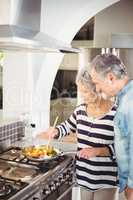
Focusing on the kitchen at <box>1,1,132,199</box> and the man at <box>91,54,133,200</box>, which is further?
the kitchen at <box>1,1,132,199</box>

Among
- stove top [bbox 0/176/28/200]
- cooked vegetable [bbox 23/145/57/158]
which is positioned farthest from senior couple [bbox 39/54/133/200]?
stove top [bbox 0/176/28/200]

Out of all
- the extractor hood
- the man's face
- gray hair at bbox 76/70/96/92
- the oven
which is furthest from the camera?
gray hair at bbox 76/70/96/92

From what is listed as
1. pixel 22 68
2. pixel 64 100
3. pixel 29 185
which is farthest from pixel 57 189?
pixel 64 100

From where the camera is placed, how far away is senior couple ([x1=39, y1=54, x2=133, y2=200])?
1.70 meters

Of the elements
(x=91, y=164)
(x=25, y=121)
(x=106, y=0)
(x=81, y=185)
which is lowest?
(x=81, y=185)

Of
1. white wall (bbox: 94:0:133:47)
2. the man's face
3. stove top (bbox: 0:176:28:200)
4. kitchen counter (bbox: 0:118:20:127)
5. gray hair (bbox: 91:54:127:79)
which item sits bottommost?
stove top (bbox: 0:176:28:200)

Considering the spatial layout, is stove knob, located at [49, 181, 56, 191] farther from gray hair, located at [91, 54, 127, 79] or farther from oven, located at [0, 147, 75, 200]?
gray hair, located at [91, 54, 127, 79]

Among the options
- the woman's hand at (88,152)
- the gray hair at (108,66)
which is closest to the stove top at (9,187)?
the woman's hand at (88,152)

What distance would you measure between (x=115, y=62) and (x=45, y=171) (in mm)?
726

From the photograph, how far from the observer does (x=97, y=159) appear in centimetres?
198

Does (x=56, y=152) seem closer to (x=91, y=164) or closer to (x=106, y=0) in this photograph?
(x=91, y=164)

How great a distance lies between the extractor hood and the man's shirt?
431mm

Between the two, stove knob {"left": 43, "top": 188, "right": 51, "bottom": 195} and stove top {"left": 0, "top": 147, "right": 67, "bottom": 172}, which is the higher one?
stove top {"left": 0, "top": 147, "right": 67, "bottom": 172}

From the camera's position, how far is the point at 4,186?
1.52 metres
